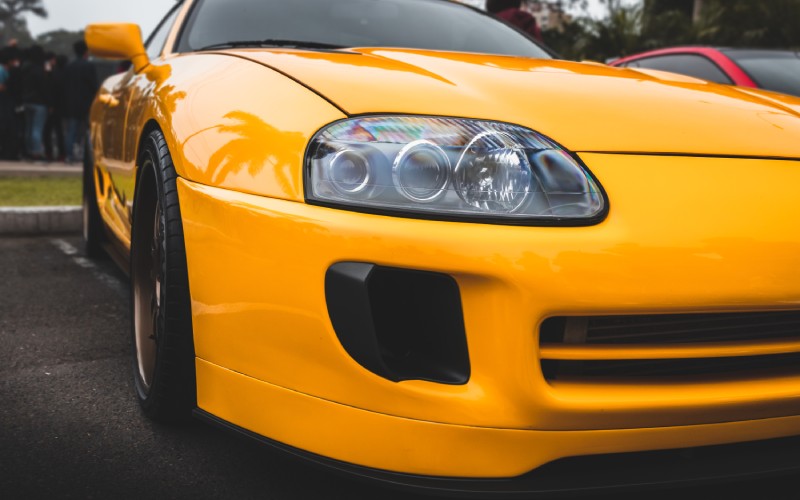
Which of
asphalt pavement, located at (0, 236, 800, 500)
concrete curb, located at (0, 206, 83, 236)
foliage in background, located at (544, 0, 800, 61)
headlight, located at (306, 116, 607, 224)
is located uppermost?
foliage in background, located at (544, 0, 800, 61)

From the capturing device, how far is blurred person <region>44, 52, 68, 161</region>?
37.4ft

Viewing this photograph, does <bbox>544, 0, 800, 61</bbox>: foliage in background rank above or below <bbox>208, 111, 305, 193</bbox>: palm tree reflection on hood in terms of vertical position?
above

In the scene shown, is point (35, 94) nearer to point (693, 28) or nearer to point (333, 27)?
point (333, 27)

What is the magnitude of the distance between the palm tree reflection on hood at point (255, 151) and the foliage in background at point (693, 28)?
64.8 feet

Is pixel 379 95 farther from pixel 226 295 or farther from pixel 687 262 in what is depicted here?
pixel 687 262

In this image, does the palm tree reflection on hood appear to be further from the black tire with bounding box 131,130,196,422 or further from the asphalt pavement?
the asphalt pavement

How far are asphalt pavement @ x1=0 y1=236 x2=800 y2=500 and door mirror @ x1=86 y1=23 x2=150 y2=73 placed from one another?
101 cm

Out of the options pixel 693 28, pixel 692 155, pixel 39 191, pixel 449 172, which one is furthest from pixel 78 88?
pixel 693 28

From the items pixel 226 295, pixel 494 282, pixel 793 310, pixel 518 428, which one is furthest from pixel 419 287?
pixel 793 310

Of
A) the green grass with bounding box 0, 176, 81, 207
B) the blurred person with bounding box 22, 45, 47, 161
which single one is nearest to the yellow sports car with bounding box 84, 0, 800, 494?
the green grass with bounding box 0, 176, 81, 207

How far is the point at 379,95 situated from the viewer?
5.61ft

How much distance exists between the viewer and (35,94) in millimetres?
11320

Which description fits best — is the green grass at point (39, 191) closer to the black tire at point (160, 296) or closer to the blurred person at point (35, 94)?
the blurred person at point (35, 94)

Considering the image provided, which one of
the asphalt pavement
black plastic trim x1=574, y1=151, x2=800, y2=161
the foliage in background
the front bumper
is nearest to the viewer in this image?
the front bumper
